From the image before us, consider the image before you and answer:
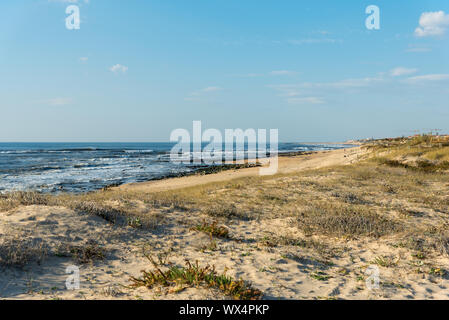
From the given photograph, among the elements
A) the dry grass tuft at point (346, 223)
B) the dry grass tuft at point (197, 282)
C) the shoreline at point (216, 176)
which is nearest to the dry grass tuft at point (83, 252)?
the dry grass tuft at point (197, 282)

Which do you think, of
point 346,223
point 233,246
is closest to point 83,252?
point 233,246

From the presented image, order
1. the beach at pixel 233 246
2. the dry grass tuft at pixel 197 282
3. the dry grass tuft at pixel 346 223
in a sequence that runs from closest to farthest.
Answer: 1. the dry grass tuft at pixel 197 282
2. the beach at pixel 233 246
3. the dry grass tuft at pixel 346 223

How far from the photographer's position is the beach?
460 centimetres

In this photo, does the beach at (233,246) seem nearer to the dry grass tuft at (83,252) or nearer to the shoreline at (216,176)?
the dry grass tuft at (83,252)

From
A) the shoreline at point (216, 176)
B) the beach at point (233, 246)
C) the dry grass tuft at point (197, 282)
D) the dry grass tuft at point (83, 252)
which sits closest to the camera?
the dry grass tuft at point (197, 282)

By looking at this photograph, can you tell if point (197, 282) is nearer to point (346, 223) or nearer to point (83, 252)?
point (83, 252)

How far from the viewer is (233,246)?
677 centimetres

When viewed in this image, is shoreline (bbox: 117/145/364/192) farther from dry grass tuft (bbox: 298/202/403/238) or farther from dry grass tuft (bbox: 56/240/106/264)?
dry grass tuft (bbox: 56/240/106/264)

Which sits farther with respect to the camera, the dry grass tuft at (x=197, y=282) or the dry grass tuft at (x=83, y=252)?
the dry grass tuft at (x=83, y=252)

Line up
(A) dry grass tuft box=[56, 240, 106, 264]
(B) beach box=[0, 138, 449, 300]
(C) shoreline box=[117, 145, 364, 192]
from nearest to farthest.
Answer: (B) beach box=[0, 138, 449, 300], (A) dry grass tuft box=[56, 240, 106, 264], (C) shoreline box=[117, 145, 364, 192]

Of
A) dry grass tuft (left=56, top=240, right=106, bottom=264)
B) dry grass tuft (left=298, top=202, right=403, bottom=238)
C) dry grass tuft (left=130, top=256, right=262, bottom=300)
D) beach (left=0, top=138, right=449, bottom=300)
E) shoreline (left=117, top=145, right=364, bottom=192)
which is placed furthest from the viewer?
shoreline (left=117, top=145, right=364, bottom=192)

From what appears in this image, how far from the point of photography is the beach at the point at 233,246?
4602 millimetres

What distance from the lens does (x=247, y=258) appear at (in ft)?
19.7

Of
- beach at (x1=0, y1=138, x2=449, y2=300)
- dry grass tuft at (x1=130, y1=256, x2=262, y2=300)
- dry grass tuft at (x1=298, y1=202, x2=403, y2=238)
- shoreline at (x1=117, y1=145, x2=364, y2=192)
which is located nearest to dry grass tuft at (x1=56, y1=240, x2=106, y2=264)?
beach at (x1=0, y1=138, x2=449, y2=300)
